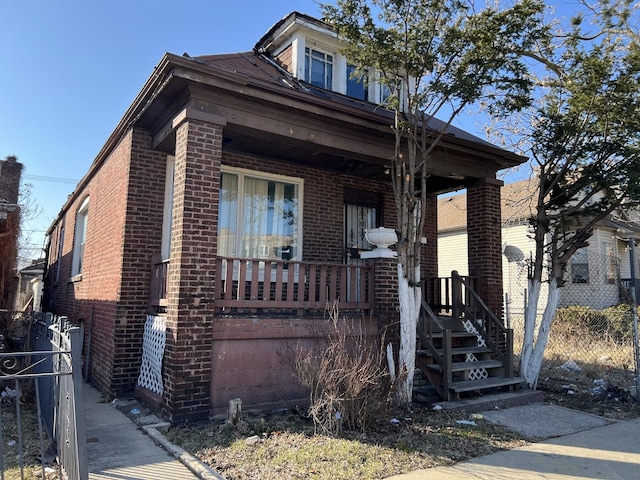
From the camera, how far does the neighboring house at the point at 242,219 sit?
5.87 m

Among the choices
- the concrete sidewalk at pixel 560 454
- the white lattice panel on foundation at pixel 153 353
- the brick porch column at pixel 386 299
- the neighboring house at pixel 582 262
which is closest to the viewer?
the concrete sidewalk at pixel 560 454

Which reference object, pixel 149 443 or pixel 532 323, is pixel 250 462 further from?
pixel 532 323

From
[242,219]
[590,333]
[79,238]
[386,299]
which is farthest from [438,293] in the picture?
[79,238]

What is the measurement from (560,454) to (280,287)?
359 centimetres

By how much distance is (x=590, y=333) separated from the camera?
41.5ft

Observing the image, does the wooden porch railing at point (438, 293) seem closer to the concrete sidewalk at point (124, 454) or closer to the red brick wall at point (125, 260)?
the red brick wall at point (125, 260)

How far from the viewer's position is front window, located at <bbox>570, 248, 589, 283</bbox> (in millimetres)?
17422

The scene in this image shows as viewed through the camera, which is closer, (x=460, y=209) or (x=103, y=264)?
(x=103, y=264)

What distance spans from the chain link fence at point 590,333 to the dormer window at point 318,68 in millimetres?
5823

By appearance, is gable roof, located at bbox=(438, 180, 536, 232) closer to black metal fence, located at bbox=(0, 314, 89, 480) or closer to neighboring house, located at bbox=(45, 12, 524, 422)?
neighboring house, located at bbox=(45, 12, 524, 422)

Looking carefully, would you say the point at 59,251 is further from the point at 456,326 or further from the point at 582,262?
the point at 582,262

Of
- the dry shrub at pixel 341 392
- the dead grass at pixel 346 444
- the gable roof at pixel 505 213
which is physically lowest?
the dead grass at pixel 346 444

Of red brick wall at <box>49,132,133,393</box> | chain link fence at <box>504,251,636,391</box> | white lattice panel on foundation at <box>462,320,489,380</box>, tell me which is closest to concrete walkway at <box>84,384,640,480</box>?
white lattice panel on foundation at <box>462,320,489,380</box>

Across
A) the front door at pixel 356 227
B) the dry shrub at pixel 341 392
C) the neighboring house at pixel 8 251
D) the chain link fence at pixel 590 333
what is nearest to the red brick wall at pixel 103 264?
the neighboring house at pixel 8 251
